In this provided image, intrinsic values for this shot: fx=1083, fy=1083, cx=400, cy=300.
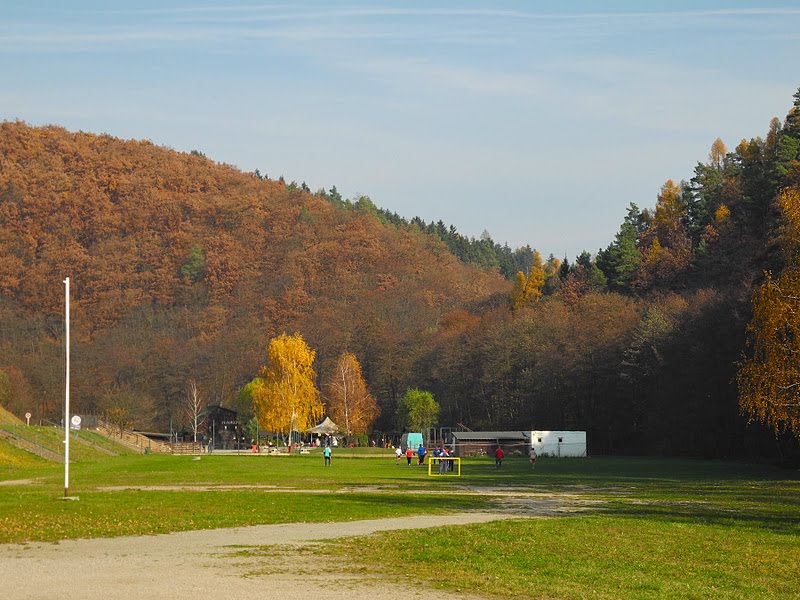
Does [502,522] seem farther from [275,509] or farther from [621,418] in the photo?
[621,418]

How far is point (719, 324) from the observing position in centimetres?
8069

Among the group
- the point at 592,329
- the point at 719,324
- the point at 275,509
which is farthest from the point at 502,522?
the point at 592,329

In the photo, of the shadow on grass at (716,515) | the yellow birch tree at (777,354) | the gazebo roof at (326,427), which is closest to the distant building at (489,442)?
the gazebo roof at (326,427)

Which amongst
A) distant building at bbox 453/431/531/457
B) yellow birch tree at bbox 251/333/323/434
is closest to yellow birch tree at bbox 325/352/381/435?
yellow birch tree at bbox 251/333/323/434

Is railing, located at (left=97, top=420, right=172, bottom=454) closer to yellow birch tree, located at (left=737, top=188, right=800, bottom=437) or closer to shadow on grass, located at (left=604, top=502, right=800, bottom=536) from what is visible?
yellow birch tree, located at (left=737, top=188, right=800, bottom=437)

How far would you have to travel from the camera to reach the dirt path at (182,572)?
1559cm

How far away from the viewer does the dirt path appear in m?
15.6

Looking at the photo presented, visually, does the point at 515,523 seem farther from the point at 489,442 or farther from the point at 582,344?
the point at 582,344

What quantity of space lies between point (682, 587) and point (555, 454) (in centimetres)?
7894

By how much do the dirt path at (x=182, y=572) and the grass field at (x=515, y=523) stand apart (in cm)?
108

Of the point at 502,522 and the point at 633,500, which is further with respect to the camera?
the point at 633,500

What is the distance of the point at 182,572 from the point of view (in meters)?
17.6

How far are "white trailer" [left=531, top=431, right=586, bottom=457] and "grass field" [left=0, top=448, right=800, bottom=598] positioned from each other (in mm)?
41923

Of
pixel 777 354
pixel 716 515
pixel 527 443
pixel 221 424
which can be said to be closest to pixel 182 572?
pixel 716 515
